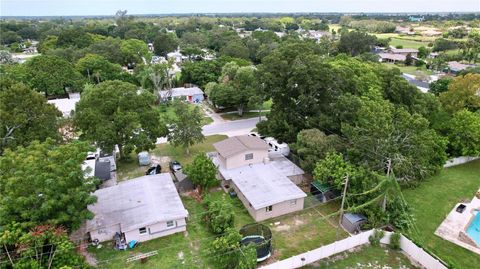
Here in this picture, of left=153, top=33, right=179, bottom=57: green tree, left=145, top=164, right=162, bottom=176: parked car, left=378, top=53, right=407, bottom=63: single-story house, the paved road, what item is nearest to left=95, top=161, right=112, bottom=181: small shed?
left=145, top=164, right=162, bottom=176: parked car

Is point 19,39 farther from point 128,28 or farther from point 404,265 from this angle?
point 404,265

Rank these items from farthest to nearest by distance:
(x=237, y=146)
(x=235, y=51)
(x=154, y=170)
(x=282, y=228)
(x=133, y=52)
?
1. (x=133, y=52)
2. (x=235, y=51)
3. (x=154, y=170)
4. (x=237, y=146)
5. (x=282, y=228)

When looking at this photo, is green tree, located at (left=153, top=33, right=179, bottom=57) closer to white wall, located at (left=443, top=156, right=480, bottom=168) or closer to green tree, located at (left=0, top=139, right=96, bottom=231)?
green tree, located at (left=0, top=139, right=96, bottom=231)

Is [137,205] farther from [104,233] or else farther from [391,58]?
[391,58]

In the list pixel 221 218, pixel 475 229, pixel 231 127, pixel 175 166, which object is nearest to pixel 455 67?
pixel 231 127

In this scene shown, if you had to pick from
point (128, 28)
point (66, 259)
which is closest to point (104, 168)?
point (66, 259)

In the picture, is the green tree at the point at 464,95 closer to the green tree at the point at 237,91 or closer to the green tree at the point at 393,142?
the green tree at the point at 393,142
